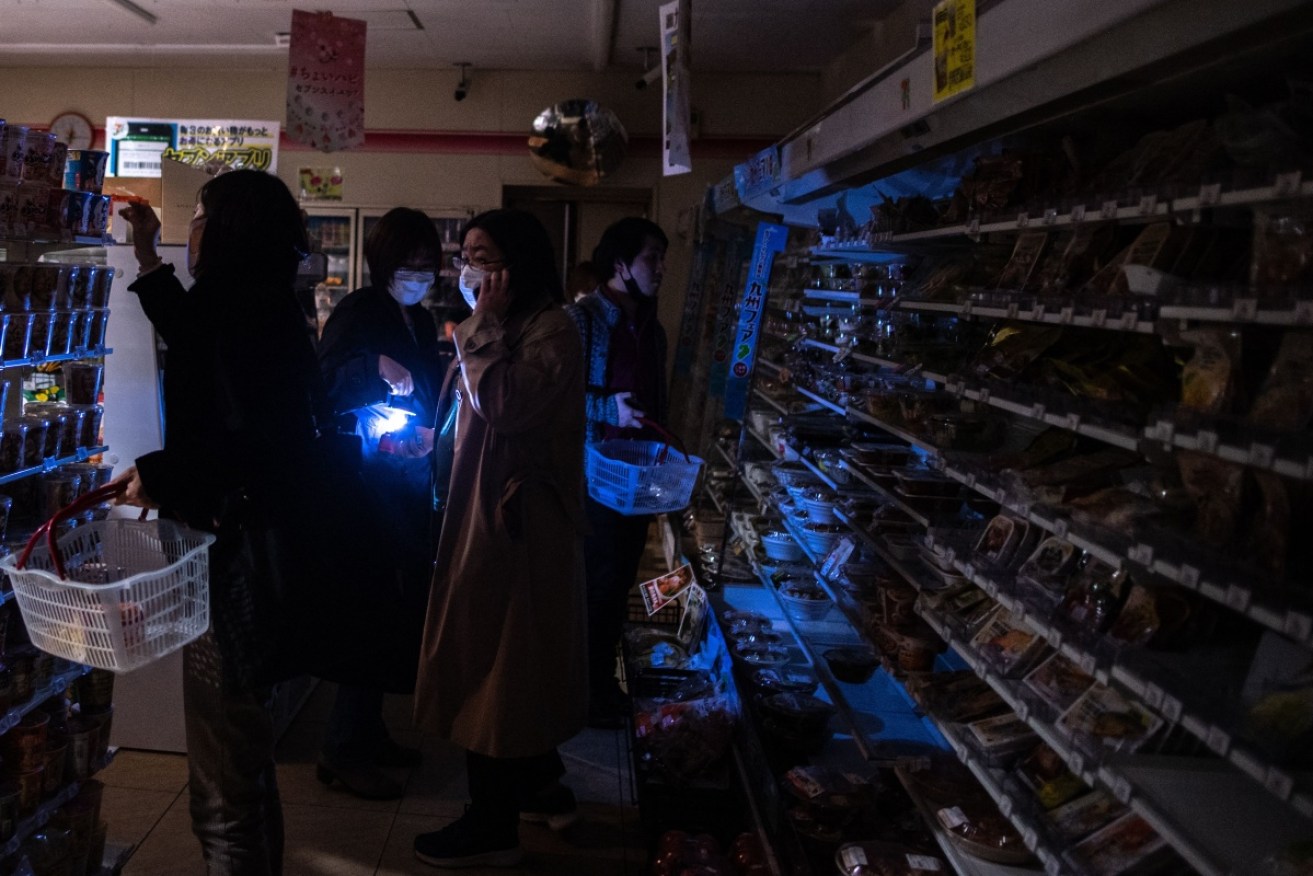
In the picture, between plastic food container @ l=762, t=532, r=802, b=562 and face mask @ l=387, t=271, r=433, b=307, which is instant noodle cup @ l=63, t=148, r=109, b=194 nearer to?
face mask @ l=387, t=271, r=433, b=307

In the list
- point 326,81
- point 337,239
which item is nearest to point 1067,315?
point 326,81

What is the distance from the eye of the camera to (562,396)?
2.70m

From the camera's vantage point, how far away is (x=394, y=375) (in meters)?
3.44

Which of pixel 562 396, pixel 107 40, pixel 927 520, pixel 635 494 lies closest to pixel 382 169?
pixel 107 40

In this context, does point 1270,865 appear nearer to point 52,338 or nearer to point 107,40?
point 52,338

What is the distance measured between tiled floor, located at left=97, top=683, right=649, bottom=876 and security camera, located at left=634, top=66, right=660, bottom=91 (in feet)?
17.0

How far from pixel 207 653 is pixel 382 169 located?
7244 mm

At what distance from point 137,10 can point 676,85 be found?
5.03 meters

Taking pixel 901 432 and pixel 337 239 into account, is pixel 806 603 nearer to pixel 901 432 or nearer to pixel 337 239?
pixel 901 432

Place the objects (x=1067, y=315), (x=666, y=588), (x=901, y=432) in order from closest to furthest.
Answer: (x=1067, y=315) < (x=901, y=432) < (x=666, y=588)

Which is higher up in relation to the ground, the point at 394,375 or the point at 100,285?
the point at 100,285

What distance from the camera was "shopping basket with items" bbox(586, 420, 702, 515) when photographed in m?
3.55

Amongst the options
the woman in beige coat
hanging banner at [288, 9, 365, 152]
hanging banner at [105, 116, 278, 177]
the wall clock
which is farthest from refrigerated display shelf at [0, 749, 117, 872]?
the wall clock

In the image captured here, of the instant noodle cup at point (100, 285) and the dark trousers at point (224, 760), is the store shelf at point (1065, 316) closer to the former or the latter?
the dark trousers at point (224, 760)
